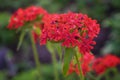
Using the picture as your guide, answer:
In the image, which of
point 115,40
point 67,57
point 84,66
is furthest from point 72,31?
point 115,40

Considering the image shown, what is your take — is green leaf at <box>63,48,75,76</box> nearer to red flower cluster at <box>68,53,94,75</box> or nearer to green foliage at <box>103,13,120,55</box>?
red flower cluster at <box>68,53,94,75</box>

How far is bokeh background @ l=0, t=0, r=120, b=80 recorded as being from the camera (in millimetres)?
4770

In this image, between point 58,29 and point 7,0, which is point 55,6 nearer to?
point 7,0

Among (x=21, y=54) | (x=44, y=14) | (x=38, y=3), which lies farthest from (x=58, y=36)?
(x=38, y=3)

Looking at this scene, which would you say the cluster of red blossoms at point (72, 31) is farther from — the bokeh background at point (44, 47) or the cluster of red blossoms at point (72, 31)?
the bokeh background at point (44, 47)

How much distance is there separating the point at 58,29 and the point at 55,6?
3.96 m

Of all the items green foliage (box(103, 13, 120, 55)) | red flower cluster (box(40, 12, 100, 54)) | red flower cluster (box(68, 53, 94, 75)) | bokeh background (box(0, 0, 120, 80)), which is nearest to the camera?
red flower cluster (box(40, 12, 100, 54))

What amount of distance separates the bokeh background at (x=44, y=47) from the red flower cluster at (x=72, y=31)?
235 centimetres

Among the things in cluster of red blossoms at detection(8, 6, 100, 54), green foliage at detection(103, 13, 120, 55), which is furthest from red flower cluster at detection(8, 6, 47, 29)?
green foliage at detection(103, 13, 120, 55)

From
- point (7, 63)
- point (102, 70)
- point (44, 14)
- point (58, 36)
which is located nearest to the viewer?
point (58, 36)

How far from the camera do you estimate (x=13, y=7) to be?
638 cm

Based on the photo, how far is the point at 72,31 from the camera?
195cm

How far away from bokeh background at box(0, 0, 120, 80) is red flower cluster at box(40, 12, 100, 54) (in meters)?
2.35

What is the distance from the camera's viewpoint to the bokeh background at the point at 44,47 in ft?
15.6
